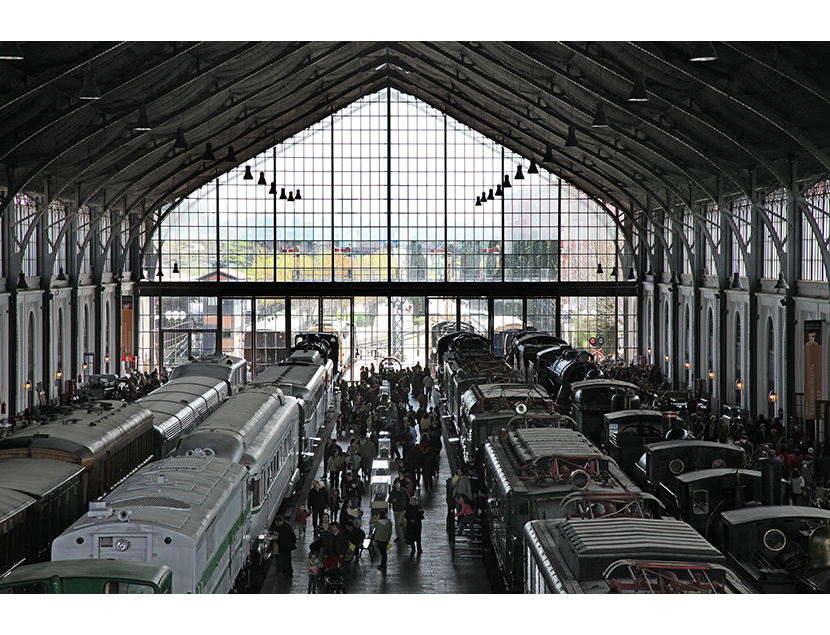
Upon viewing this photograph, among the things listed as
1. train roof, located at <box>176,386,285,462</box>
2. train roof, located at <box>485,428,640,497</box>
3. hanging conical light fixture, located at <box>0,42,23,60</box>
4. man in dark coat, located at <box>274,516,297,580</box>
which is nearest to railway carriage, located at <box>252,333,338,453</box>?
train roof, located at <box>176,386,285,462</box>

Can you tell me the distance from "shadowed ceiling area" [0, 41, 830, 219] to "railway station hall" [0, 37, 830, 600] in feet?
0.47

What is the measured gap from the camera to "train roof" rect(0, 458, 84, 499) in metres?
13.1

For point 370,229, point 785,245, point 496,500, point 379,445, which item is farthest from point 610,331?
point 496,500

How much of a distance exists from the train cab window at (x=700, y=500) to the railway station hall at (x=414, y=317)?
5 centimetres

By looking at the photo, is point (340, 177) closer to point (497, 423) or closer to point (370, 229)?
point (370, 229)

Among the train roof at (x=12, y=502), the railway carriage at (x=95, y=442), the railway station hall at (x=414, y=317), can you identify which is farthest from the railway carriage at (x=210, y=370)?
the train roof at (x=12, y=502)

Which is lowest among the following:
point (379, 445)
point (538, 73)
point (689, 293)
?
point (379, 445)

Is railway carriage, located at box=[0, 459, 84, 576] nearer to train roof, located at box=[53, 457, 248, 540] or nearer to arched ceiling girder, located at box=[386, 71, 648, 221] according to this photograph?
train roof, located at box=[53, 457, 248, 540]

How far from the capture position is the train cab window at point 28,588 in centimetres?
942

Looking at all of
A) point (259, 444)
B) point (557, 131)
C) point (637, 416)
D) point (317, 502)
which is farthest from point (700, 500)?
point (557, 131)

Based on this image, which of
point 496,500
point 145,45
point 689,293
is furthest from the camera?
point 689,293

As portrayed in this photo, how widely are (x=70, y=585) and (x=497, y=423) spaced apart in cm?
1154

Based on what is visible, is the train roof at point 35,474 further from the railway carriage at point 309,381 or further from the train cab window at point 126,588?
the railway carriage at point 309,381

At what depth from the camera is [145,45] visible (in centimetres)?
2278
